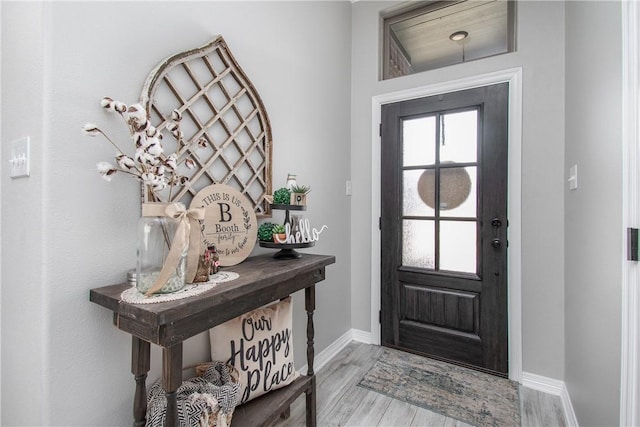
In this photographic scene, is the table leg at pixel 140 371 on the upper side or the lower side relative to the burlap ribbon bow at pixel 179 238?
lower

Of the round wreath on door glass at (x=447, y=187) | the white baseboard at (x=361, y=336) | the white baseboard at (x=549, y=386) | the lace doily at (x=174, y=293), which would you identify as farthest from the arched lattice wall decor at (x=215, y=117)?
the white baseboard at (x=549, y=386)

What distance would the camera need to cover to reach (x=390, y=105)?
241 centimetres

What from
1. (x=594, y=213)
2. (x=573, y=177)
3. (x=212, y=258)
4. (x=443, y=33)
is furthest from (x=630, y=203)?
(x=443, y=33)

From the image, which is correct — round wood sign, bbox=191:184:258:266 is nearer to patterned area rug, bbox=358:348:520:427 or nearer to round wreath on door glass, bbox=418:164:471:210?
patterned area rug, bbox=358:348:520:427

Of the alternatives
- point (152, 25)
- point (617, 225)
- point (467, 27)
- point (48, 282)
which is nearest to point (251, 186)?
point (152, 25)

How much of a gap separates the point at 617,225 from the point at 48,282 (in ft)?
5.82

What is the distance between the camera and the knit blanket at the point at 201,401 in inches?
38.0

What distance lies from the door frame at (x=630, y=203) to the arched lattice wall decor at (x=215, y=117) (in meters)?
1.38

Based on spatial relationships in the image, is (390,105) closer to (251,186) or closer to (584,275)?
(251,186)

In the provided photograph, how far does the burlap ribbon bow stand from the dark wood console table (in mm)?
86

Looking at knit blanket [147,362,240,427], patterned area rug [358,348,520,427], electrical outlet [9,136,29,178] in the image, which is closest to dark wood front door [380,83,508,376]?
patterned area rug [358,348,520,427]

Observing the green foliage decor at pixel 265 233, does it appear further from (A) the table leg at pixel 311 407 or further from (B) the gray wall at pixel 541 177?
(B) the gray wall at pixel 541 177

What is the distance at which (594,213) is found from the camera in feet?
4.08

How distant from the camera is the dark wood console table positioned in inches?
30.8
